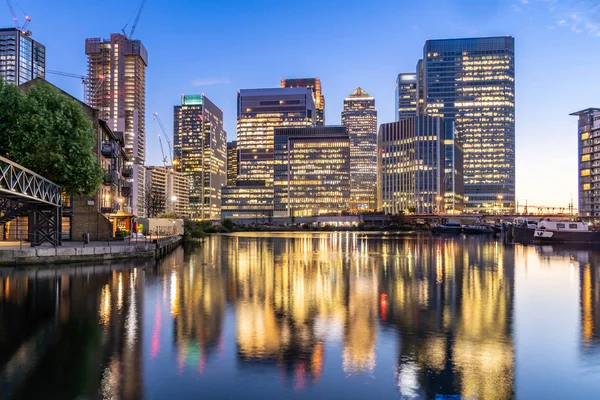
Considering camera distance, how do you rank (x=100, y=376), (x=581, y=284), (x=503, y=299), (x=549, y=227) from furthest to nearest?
(x=549, y=227)
(x=581, y=284)
(x=503, y=299)
(x=100, y=376)

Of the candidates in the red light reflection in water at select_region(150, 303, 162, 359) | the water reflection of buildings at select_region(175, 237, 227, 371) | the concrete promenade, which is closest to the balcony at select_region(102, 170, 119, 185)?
the concrete promenade

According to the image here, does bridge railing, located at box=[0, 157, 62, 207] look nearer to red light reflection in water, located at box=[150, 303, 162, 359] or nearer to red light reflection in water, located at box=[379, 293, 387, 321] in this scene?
red light reflection in water, located at box=[150, 303, 162, 359]

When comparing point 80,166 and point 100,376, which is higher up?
point 80,166

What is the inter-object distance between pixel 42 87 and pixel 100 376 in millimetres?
45289

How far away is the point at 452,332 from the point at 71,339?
48.4 feet

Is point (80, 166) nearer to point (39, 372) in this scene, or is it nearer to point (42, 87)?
point (42, 87)

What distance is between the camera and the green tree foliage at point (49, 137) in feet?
157

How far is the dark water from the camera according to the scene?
1425 cm

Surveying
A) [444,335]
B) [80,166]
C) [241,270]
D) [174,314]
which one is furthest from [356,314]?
[80,166]

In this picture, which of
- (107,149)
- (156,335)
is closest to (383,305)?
(156,335)

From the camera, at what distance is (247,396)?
13.4m

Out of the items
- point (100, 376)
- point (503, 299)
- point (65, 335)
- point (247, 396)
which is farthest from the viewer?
point (503, 299)

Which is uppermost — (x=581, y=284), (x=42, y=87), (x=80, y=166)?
(x=42, y=87)

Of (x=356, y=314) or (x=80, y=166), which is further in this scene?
(x=80, y=166)
